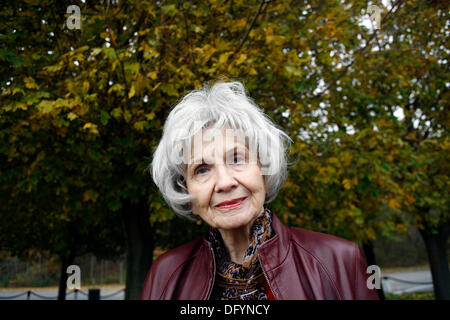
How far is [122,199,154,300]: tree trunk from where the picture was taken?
17.4 feet

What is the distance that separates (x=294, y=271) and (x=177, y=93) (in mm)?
2114

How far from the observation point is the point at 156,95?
11.6 feet

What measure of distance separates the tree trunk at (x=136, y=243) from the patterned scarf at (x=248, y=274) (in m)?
3.75

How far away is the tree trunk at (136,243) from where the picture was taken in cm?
531

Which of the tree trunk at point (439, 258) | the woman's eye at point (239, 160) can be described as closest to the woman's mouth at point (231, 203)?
the woman's eye at point (239, 160)

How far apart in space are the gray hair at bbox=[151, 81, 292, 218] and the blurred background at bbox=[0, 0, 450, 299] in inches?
29.8

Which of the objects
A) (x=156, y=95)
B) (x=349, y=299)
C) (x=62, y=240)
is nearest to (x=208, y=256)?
(x=349, y=299)

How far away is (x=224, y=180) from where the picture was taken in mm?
1587

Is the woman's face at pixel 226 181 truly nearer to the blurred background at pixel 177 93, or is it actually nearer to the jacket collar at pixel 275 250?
the jacket collar at pixel 275 250

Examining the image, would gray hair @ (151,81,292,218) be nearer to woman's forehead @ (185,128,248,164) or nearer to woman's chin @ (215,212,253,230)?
woman's forehead @ (185,128,248,164)

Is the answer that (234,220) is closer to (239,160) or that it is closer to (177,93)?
(239,160)

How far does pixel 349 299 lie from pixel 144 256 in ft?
14.7

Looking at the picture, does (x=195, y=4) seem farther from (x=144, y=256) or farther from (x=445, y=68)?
(x=445, y=68)

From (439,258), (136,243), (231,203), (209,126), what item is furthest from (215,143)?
(439,258)
